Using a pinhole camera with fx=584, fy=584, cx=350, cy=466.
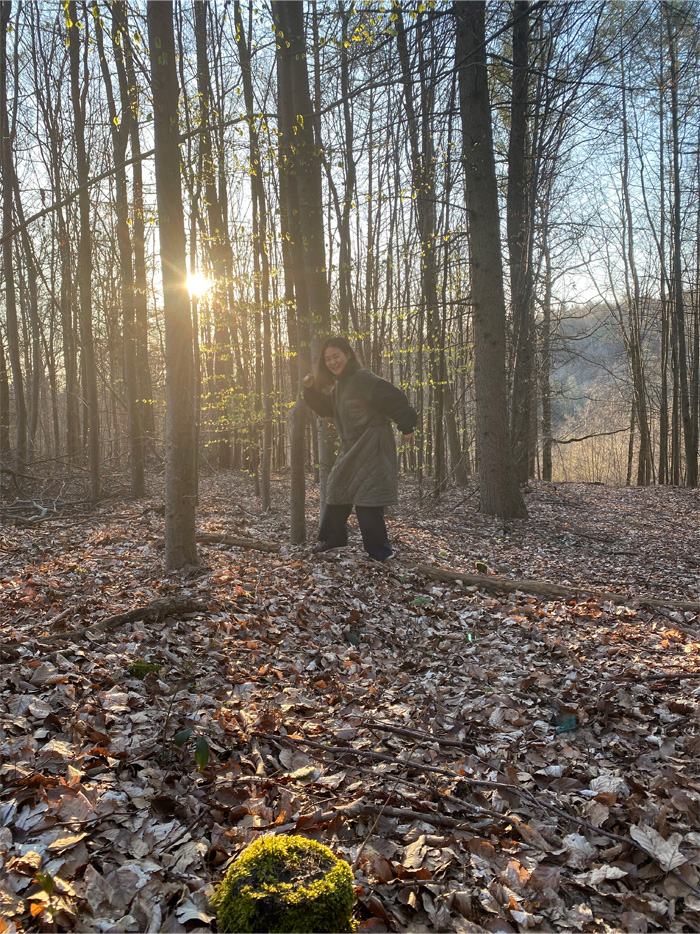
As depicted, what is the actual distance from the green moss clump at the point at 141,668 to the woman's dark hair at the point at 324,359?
3.47 meters

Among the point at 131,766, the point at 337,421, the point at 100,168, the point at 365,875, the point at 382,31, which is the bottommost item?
the point at 365,875

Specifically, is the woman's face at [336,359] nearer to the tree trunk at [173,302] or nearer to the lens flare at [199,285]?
the tree trunk at [173,302]

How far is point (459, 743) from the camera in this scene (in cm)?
324

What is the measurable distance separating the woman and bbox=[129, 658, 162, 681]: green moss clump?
290 cm

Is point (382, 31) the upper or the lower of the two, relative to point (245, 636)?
upper

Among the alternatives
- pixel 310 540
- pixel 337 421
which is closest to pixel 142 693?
pixel 337 421

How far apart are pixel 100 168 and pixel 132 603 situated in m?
14.1

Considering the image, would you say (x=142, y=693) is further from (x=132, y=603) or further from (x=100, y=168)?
(x=100, y=168)

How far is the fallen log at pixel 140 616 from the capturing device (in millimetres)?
3992

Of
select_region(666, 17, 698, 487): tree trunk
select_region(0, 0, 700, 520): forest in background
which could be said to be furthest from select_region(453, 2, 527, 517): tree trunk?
select_region(666, 17, 698, 487): tree trunk

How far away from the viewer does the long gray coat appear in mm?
6035

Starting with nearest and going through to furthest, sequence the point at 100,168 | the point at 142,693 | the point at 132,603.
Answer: the point at 142,693, the point at 132,603, the point at 100,168

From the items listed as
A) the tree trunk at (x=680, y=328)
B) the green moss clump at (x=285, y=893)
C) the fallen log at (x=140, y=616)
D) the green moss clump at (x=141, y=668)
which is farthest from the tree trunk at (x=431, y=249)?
the tree trunk at (x=680, y=328)

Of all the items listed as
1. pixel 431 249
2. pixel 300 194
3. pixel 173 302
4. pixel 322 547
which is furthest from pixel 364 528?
pixel 431 249
